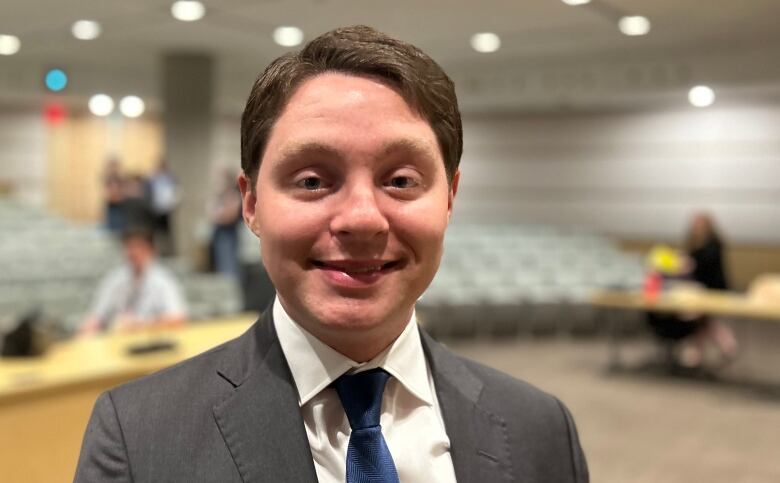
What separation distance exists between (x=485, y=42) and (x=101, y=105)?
8397mm

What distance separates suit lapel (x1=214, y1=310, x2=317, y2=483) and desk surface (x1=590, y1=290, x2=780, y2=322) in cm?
617

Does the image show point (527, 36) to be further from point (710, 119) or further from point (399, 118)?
point (399, 118)

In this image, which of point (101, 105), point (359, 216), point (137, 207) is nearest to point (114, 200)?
point (137, 207)

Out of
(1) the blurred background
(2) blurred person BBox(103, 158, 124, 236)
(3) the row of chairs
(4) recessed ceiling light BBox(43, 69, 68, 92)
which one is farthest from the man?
(2) blurred person BBox(103, 158, 124, 236)

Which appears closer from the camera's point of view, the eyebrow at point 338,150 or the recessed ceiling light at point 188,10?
the eyebrow at point 338,150

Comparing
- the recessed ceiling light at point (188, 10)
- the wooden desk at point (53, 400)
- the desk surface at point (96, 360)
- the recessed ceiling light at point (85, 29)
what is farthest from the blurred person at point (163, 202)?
the wooden desk at point (53, 400)

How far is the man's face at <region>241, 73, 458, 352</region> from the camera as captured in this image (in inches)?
37.4

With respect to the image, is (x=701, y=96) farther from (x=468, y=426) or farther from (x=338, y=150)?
(x=338, y=150)

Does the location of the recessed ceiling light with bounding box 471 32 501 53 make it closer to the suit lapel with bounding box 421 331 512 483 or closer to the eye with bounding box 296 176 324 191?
the suit lapel with bounding box 421 331 512 483

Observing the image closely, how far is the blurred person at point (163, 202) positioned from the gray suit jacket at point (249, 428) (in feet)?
29.4

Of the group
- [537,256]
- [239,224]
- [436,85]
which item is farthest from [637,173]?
[436,85]

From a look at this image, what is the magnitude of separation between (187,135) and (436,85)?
9.04 meters

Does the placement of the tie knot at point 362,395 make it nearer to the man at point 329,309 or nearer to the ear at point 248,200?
the man at point 329,309

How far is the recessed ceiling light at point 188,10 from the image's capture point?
629cm
